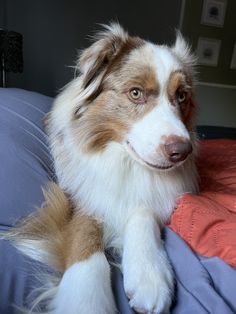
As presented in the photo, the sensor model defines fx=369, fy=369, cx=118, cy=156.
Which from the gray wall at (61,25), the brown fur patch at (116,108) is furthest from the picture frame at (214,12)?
the brown fur patch at (116,108)

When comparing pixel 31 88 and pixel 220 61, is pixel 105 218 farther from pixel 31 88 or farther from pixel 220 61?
pixel 220 61

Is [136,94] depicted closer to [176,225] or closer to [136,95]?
[136,95]

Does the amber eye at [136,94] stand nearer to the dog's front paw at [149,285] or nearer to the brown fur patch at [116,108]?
the brown fur patch at [116,108]

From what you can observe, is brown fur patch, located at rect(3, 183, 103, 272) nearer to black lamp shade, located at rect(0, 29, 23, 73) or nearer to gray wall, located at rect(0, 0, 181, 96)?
black lamp shade, located at rect(0, 29, 23, 73)

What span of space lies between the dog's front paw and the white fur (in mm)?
50

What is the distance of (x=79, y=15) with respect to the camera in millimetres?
3369

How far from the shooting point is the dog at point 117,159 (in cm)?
101

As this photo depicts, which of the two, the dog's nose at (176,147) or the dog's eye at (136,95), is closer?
the dog's nose at (176,147)

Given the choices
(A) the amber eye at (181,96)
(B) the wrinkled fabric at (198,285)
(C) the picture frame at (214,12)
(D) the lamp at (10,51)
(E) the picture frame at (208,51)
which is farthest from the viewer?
(E) the picture frame at (208,51)

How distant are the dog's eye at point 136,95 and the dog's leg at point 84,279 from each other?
44cm

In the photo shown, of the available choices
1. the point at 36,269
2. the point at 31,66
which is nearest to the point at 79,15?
the point at 31,66

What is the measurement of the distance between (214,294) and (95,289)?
261 millimetres

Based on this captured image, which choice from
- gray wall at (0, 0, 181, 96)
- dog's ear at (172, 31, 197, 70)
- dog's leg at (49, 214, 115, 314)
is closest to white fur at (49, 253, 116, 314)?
dog's leg at (49, 214, 115, 314)

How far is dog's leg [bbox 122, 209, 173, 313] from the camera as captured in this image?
0.82 m
